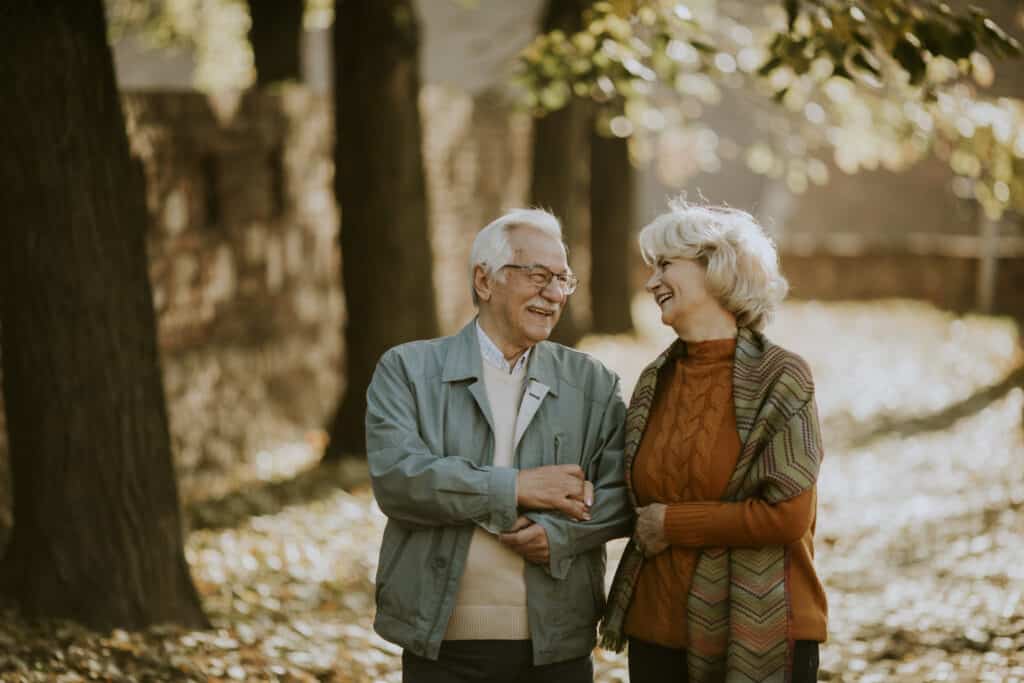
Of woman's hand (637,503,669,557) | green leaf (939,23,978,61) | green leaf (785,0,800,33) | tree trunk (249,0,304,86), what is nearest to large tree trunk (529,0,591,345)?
tree trunk (249,0,304,86)

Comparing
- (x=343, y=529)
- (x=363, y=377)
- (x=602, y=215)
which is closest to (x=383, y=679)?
(x=343, y=529)

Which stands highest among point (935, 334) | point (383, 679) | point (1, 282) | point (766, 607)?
point (1, 282)

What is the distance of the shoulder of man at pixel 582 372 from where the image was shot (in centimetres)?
362

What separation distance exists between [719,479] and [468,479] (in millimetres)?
682

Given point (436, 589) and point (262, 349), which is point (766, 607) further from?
point (262, 349)

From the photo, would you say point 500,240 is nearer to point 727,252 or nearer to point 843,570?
point 727,252

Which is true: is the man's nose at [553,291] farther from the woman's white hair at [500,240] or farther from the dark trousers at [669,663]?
the dark trousers at [669,663]

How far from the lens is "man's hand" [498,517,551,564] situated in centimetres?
335

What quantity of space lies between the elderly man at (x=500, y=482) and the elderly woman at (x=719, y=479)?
14cm

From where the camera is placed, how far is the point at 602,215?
17.6m

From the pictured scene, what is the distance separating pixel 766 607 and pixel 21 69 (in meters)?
3.75

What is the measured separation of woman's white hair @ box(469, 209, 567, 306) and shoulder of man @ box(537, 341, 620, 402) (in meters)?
0.28

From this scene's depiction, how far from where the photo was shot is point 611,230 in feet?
57.7

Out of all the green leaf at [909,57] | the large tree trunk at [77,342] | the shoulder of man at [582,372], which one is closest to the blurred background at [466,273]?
the green leaf at [909,57]
